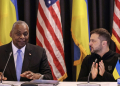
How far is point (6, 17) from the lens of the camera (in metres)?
3.67

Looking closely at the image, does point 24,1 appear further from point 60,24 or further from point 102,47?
point 102,47

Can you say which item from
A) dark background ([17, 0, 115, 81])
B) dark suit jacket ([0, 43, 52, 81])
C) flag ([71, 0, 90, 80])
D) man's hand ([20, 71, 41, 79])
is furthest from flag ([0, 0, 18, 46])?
man's hand ([20, 71, 41, 79])

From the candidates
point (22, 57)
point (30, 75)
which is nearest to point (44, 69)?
point (22, 57)

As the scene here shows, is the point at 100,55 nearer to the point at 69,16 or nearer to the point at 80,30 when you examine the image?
the point at 80,30

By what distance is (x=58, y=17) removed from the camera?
3658 millimetres

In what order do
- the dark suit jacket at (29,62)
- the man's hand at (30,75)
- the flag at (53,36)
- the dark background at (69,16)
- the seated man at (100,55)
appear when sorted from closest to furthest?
the man's hand at (30,75) → the dark suit jacket at (29,62) → the seated man at (100,55) → the flag at (53,36) → the dark background at (69,16)

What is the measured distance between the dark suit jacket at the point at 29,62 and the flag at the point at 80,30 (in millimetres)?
859

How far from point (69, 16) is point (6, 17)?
4.10 ft

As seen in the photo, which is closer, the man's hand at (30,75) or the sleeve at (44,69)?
the man's hand at (30,75)

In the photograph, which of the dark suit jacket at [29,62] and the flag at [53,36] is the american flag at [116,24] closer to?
the flag at [53,36]

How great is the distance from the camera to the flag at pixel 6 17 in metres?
3.62

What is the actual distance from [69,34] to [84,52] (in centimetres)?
63

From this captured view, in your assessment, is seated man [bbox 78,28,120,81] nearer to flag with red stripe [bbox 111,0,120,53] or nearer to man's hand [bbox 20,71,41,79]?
flag with red stripe [bbox 111,0,120,53]

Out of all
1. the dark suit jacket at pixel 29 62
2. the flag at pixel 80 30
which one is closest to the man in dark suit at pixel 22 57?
the dark suit jacket at pixel 29 62
